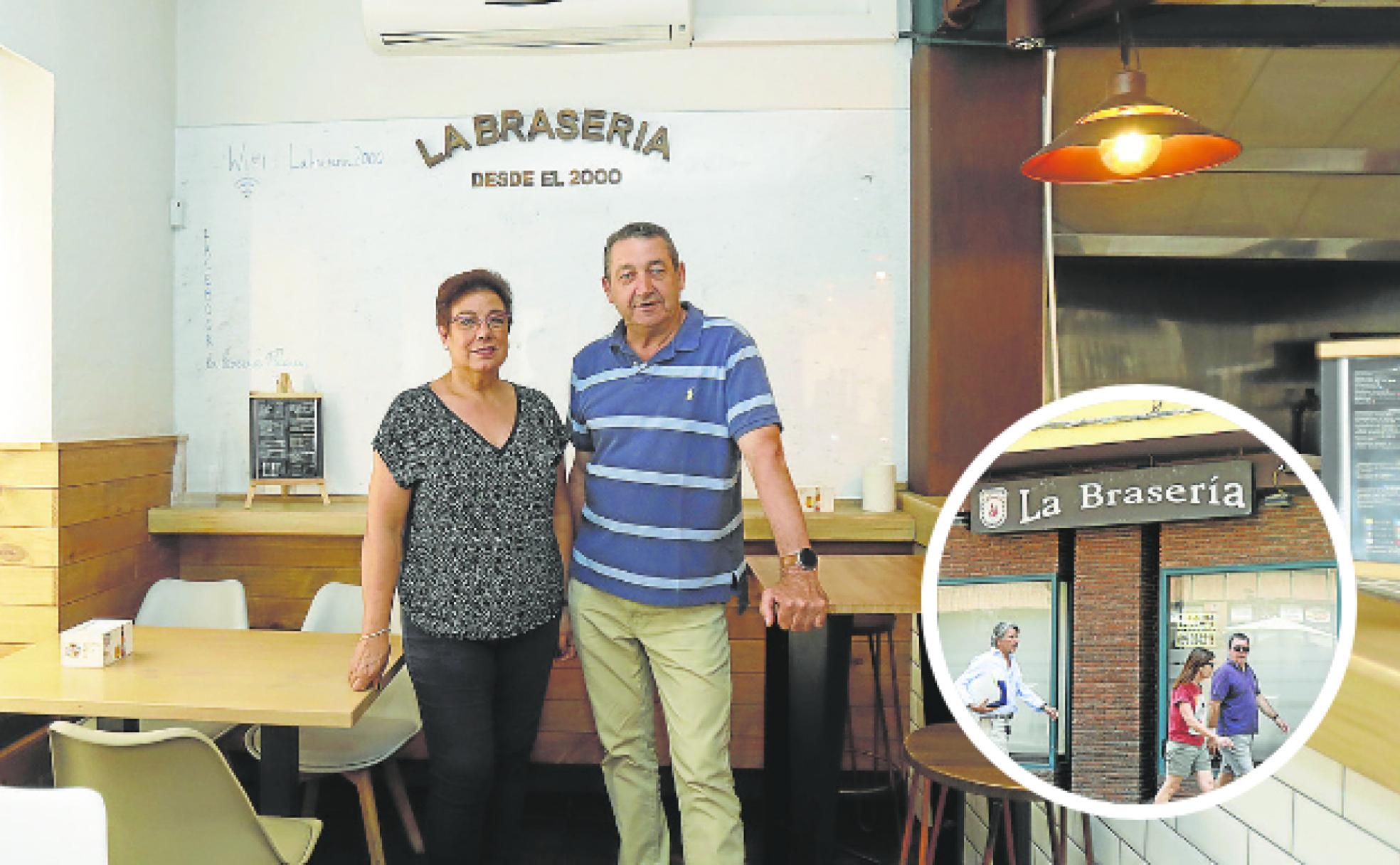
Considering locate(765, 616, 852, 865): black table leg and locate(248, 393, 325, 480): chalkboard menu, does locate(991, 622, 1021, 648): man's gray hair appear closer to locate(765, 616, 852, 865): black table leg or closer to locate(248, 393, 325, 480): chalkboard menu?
locate(765, 616, 852, 865): black table leg

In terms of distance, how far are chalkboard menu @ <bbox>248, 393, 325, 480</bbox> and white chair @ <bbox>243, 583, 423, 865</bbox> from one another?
73 centimetres

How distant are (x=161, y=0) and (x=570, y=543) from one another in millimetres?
2955

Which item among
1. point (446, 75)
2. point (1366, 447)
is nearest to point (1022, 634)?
point (1366, 447)

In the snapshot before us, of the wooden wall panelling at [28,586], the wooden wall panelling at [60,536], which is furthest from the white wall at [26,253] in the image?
the wooden wall panelling at [28,586]

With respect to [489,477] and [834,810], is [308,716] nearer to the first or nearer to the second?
[489,477]

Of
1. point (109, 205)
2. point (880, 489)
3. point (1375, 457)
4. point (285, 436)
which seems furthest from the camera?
point (285, 436)

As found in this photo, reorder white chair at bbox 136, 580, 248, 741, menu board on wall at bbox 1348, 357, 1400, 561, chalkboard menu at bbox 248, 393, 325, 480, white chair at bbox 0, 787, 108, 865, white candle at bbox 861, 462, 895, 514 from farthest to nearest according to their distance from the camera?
chalkboard menu at bbox 248, 393, 325, 480 < white candle at bbox 861, 462, 895, 514 < white chair at bbox 136, 580, 248, 741 < white chair at bbox 0, 787, 108, 865 < menu board on wall at bbox 1348, 357, 1400, 561

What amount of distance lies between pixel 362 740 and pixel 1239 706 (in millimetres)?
2726

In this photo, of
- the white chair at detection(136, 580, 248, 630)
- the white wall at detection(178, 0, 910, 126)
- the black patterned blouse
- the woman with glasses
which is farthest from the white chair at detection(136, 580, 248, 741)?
the white wall at detection(178, 0, 910, 126)

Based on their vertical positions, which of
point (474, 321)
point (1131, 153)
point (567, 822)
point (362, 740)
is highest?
point (1131, 153)

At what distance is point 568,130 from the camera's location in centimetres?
367

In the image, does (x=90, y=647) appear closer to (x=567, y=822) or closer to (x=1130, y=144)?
(x=567, y=822)

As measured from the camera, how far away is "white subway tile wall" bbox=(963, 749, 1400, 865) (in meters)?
0.97

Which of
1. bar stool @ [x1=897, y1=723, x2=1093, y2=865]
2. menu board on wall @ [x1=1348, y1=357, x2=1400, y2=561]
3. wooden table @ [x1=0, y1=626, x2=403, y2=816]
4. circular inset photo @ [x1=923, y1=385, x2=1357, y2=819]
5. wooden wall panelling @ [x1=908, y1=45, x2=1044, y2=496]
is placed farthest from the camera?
wooden wall panelling @ [x1=908, y1=45, x2=1044, y2=496]
